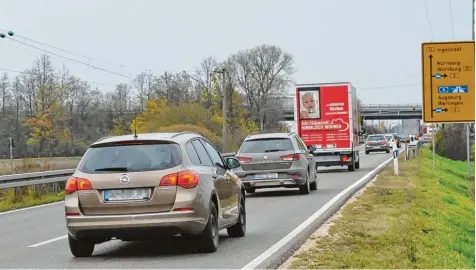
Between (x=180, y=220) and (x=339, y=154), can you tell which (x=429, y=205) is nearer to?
(x=180, y=220)

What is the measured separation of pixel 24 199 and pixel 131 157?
14.5 m

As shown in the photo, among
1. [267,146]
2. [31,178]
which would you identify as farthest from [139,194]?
[31,178]

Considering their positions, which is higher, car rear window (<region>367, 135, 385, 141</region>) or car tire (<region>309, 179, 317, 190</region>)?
car rear window (<region>367, 135, 385, 141</region>)

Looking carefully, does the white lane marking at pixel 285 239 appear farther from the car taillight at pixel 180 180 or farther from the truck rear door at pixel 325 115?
the truck rear door at pixel 325 115

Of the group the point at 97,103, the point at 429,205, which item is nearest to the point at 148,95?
the point at 97,103

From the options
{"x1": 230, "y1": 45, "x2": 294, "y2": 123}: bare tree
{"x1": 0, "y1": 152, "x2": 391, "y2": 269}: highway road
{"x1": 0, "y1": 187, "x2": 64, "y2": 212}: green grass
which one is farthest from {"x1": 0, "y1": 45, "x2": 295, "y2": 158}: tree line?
{"x1": 0, "y1": 152, "x2": 391, "y2": 269}: highway road

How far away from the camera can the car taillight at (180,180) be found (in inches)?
379

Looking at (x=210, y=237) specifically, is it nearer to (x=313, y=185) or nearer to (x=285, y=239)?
(x=285, y=239)

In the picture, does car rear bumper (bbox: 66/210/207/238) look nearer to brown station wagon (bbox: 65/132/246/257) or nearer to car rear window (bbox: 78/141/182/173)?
brown station wagon (bbox: 65/132/246/257)

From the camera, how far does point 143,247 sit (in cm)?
1113

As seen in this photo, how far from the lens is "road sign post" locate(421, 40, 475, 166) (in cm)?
1628

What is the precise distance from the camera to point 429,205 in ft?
57.7

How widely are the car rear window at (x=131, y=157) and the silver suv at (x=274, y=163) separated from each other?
424 inches

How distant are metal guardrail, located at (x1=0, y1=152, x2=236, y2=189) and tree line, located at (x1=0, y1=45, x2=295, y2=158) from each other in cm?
1211
